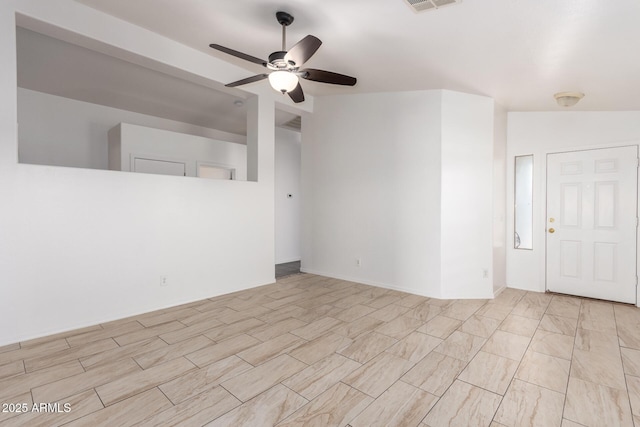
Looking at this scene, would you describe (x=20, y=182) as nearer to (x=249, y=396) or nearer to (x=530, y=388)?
(x=249, y=396)

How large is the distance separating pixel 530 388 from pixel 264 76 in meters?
3.24

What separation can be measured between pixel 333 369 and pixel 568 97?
411cm

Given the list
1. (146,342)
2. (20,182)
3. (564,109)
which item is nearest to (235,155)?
(20,182)

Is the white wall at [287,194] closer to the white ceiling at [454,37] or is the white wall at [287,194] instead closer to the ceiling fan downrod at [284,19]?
the white ceiling at [454,37]

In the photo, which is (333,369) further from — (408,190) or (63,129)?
(63,129)

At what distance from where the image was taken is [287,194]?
279 inches

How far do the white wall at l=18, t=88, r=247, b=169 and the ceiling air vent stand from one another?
16.7 feet

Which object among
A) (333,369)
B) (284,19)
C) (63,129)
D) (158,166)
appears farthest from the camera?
(158,166)

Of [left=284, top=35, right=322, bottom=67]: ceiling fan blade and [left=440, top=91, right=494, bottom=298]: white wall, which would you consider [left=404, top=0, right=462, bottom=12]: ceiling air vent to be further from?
[left=440, top=91, right=494, bottom=298]: white wall

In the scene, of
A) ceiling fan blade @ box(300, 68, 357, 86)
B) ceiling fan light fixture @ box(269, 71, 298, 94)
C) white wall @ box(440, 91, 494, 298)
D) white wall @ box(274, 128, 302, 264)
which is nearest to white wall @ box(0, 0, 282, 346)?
ceiling fan light fixture @ box(269, 71, 298, 94)

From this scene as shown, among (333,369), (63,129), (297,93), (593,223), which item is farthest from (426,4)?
(63,129)

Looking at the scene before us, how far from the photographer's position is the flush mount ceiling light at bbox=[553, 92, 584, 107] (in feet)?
11.9

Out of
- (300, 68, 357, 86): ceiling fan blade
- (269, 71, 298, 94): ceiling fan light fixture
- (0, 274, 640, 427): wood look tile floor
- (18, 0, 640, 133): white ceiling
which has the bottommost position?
(0, 274, 640, 427): wood look tile floor

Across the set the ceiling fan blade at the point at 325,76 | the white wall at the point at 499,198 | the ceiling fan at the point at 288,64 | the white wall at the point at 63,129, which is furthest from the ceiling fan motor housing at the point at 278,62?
the white wall at the point at 63,129
